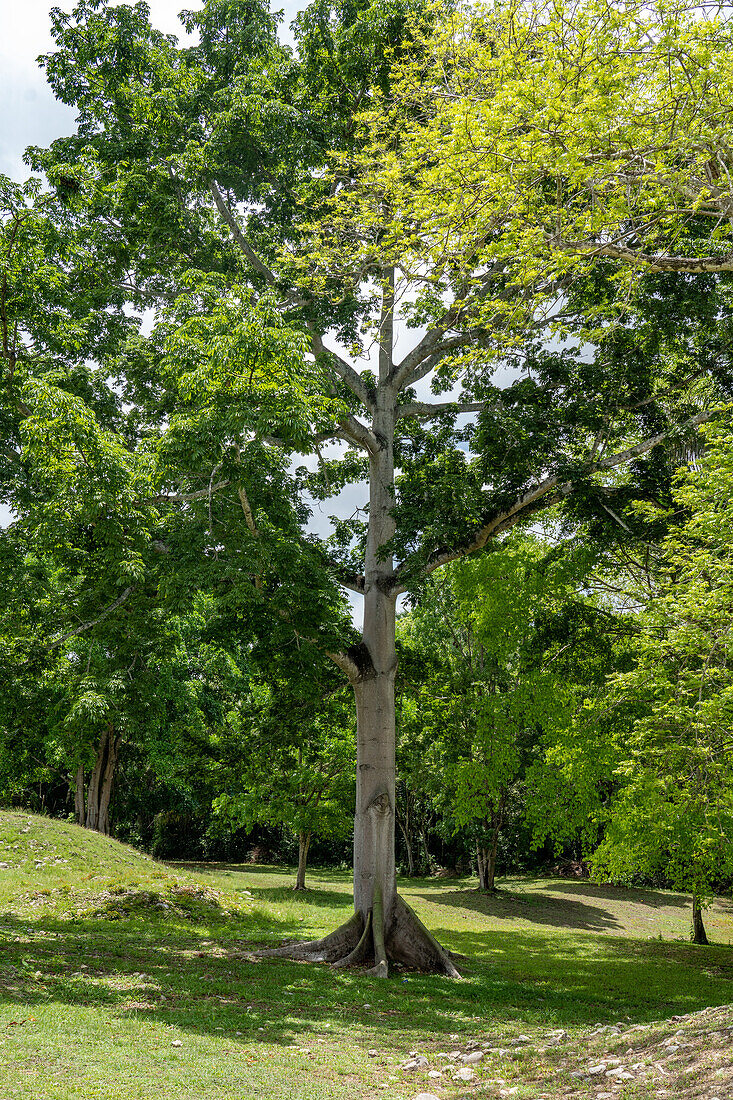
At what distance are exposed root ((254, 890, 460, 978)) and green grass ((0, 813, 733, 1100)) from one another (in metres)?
0.55

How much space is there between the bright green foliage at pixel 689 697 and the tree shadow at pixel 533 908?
315 inches

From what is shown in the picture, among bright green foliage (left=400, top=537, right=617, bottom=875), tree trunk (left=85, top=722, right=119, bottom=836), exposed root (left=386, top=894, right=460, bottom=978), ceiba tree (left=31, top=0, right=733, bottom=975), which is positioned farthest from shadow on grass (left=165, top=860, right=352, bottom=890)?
ceiba tree (left=31, top=0, right=733, bottom=975)

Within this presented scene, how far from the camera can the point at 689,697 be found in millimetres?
10234

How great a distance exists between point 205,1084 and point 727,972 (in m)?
12.4

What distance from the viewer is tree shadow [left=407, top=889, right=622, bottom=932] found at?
21.1 meters

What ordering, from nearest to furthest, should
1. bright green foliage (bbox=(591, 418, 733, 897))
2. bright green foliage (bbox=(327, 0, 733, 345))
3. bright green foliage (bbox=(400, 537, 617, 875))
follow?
bright green foliage (bbox=(327, 0, 733, 345)), bright green foliage (bbox=(591, 418, 733, 897)), bright green foliage (bbox=(400, 537, 617, 875))

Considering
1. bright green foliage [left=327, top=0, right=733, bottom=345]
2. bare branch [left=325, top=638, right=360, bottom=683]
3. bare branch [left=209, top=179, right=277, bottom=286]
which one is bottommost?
bare branch [left=325, top=638, right=360, bottom=683]

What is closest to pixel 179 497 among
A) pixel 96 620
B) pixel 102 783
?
pixel 96 620

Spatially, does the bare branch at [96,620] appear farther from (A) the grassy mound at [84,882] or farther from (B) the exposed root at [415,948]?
(B) the exposed root at [415,948]

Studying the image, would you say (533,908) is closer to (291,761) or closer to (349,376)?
(291,761)

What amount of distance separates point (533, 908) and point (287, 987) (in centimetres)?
1524

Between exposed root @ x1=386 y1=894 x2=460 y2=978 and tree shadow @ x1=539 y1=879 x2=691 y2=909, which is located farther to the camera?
tree shadow @ x1=539 y1=879 x2=691 y2=909

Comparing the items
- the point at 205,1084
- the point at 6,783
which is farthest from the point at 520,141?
the point at 6,783

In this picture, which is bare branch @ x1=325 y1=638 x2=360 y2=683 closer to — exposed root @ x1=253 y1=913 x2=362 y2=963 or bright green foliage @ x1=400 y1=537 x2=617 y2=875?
bright green foliage @ x1=400 y1=537 x2=617 y2=875
